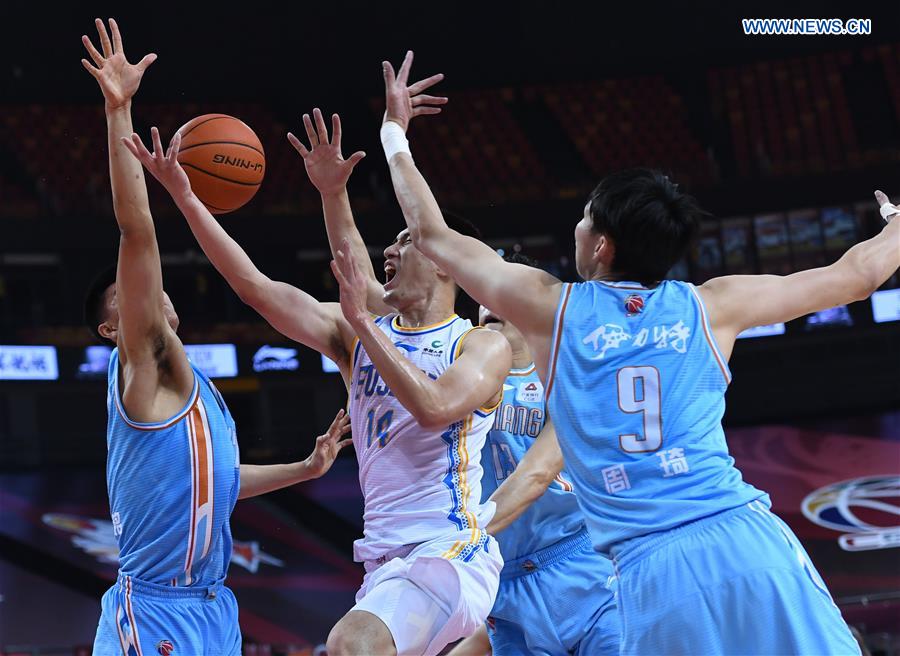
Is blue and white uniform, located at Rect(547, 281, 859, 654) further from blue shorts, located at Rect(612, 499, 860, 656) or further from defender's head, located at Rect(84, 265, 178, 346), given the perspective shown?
defender's head, located at Rect(84, 265, 178, 346)

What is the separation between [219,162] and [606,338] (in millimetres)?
2552

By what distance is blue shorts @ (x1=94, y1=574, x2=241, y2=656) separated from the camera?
3596 millimetres

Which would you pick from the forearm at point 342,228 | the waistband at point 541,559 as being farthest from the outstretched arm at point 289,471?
the waistband at point 541,559

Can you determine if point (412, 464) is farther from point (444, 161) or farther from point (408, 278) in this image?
point (444, 161)

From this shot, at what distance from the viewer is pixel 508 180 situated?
16.6 m

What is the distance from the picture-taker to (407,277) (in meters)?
4.03

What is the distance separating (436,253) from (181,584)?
1559 mm

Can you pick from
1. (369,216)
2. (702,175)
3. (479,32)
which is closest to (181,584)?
(369,216)

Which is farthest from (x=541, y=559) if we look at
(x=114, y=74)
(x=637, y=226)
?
(x=114, y=74)

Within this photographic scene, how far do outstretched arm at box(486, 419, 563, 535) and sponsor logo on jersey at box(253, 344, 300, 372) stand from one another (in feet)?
33.8

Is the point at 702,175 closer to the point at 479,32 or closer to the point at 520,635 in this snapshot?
the point at 479,32

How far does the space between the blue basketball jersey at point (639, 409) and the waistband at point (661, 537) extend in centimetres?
2

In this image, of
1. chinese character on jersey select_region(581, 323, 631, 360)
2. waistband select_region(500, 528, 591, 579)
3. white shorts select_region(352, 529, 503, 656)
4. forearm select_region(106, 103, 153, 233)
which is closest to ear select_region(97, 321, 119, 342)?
forearm select_region(106, 103, 153, 233)

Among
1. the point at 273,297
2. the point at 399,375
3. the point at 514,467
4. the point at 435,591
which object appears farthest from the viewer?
the point at 514,467
